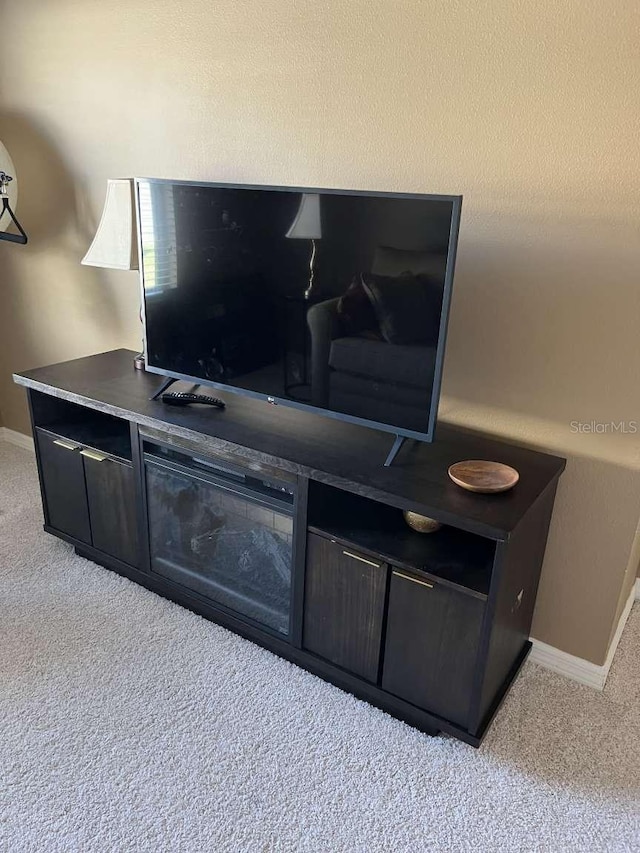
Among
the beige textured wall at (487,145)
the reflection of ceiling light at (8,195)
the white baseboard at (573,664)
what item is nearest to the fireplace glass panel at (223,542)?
the beige textured wall at (487,145)

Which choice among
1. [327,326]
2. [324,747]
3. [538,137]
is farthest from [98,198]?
[324,747]

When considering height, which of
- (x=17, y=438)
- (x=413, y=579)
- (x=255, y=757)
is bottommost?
(x=255, y=757)

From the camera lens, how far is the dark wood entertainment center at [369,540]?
166 centimetres

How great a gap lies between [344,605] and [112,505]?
95 centimetres

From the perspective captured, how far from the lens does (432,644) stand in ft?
5.66

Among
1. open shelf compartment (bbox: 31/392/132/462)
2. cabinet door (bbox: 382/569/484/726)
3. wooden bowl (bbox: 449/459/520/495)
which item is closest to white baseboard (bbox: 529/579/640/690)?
cabinet door (bbox: 382/569/484/726)

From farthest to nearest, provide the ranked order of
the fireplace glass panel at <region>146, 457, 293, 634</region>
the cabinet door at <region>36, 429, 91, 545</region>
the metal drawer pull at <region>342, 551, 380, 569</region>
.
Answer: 1. the cabinet door at <region>36, 429, 91, 545</region>
2. the fireplace glass panel at <region>146, 457, 293, 634</region>
3. the metal drawer pull at <region>342, 551, 380, 569</region>

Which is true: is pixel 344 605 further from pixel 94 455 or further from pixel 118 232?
pixel 118 232

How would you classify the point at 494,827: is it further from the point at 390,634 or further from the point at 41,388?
the point at 41,388

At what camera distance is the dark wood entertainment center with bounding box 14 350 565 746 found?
1.66 meters

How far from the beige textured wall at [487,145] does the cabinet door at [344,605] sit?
595 mm

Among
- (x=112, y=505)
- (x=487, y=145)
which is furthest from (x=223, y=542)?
(x=487, y=145)

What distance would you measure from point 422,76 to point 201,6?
0.87m

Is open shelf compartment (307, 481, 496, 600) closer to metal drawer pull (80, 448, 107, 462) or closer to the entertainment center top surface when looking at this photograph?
the entertainment center top surface
